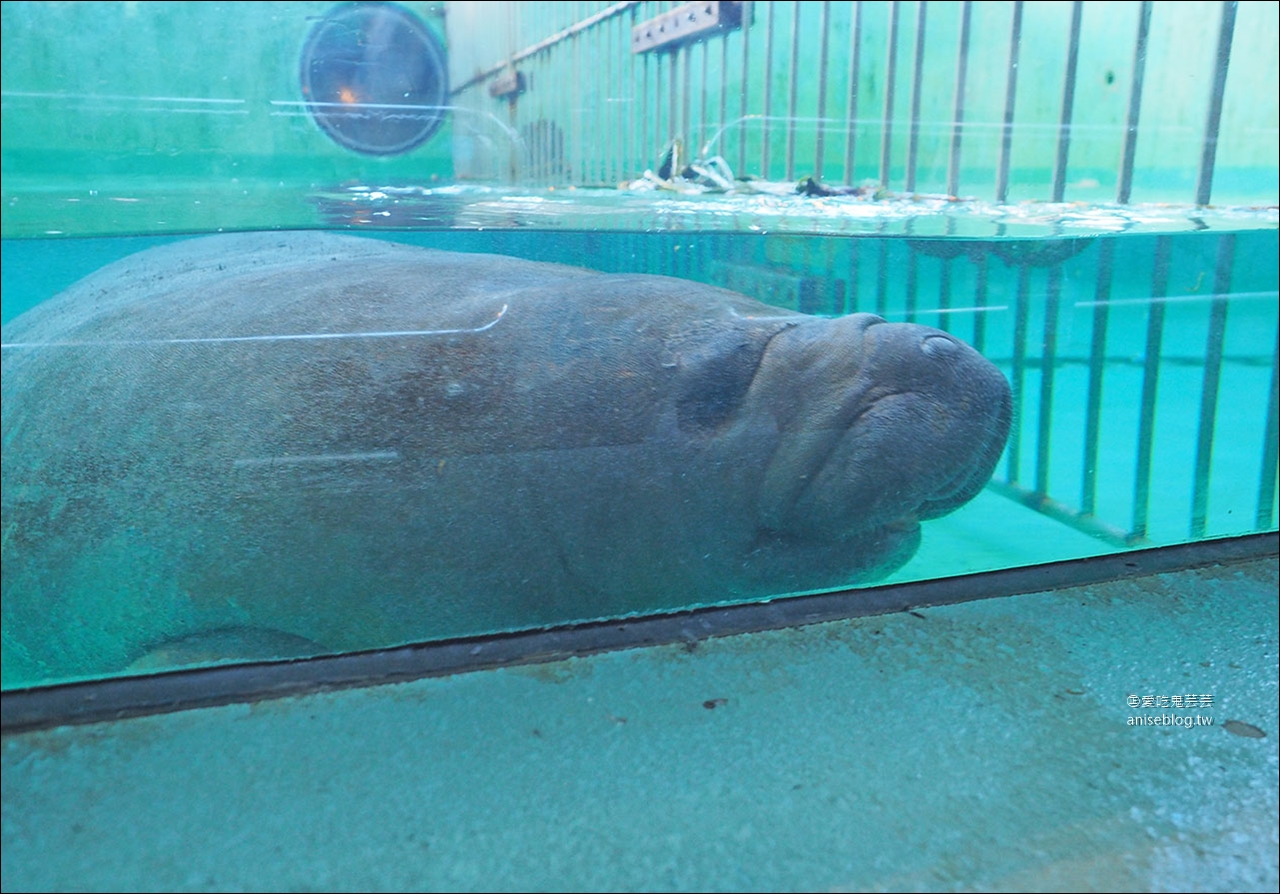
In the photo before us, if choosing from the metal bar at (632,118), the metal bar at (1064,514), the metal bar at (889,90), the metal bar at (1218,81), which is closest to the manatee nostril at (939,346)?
the metal bar at (1064,514)

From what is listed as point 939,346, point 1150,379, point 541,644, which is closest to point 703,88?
point 939,346

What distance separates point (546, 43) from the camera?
2.41 meters

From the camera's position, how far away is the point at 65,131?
204 cm

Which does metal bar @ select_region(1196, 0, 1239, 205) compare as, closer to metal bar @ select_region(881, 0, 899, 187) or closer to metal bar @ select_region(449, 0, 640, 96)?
metal bar @ select_region(881, 0, 899, 187)

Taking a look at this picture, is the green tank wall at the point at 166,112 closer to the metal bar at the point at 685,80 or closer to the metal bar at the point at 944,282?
the metal bar at the point at 685,80

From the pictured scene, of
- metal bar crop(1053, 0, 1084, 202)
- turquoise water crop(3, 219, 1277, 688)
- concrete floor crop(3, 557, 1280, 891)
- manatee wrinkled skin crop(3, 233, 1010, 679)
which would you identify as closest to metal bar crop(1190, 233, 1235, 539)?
turquoise water crop(3, 219, 1277, 688)

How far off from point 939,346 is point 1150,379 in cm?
220

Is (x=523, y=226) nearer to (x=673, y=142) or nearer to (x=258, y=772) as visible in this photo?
(x=673, y=142)

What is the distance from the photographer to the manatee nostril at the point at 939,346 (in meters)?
2.09

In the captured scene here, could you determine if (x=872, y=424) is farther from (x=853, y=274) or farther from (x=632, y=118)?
(x=853, y=274)

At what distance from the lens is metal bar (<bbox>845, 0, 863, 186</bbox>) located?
11.8 feet

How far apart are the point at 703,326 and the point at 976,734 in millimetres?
1151

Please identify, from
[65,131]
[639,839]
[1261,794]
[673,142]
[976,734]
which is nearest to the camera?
[639,839]

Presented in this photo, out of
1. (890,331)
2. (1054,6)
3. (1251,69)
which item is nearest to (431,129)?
(890,331)
